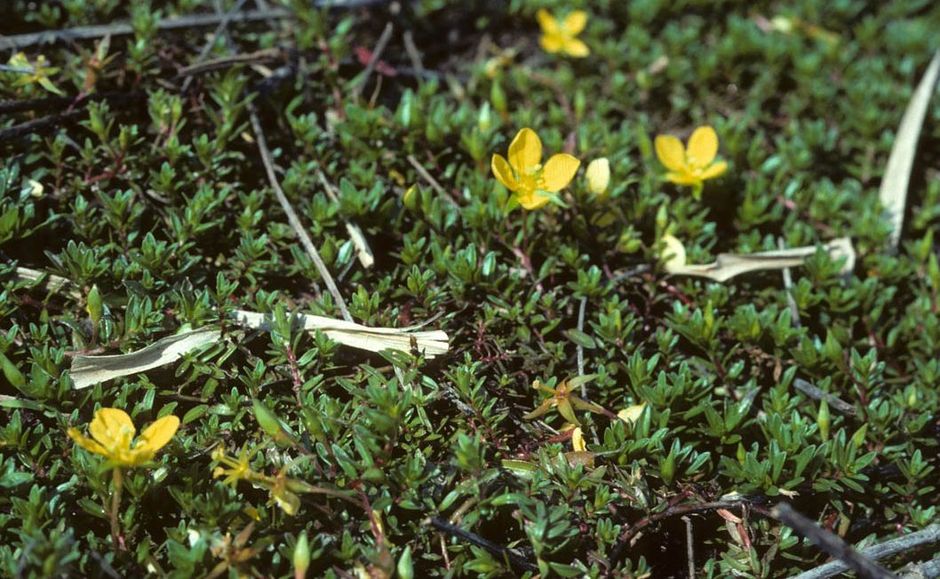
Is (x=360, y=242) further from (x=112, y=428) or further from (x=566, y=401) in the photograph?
(x=112, y=428)

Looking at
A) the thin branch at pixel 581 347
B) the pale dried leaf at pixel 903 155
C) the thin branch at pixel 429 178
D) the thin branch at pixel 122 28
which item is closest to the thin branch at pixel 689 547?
the thin branch at pixel 581 347

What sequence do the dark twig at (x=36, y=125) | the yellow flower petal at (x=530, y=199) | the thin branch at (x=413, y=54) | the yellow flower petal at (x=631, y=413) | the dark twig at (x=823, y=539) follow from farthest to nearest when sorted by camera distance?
1. the thin branch at (x=413, y=54)
2. the dark twig at (x=36, y=125)
3. the yellow flower petal at (x=530, y=199)
4. the yellow flower petal at (x=631, y=413)
5. the dark twig at (x=823, y=539)

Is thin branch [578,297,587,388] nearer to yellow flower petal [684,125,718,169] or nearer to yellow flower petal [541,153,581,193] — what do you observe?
yellow flower petal [541,153,581,193]

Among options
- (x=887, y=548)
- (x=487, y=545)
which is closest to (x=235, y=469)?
(x=487, y=545)

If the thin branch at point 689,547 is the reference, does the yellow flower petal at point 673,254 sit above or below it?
above

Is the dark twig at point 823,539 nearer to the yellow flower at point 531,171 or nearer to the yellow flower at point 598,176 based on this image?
the yellow flower at point 531,171

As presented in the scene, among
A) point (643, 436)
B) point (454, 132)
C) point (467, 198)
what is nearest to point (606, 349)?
point (643, 436)
